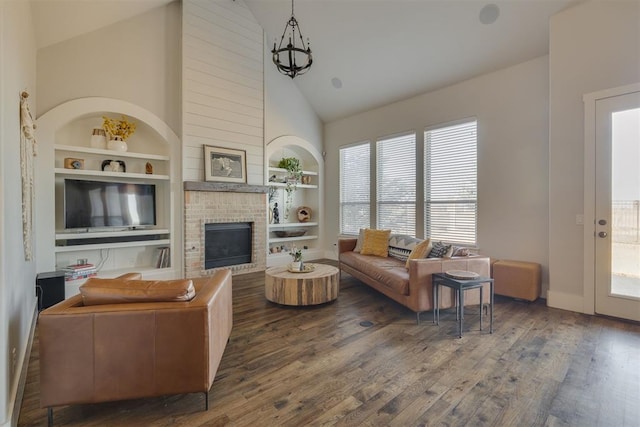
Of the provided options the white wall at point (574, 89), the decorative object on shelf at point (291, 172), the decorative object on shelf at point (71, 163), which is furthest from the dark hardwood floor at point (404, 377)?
the decorative object on shelf at point (291, 172)

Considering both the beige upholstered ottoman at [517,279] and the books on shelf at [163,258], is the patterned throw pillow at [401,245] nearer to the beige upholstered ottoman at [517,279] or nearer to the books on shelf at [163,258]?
the beige upholstered ottoman at [517,279]

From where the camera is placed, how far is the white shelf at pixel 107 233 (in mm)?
4066

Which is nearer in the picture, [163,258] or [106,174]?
[106,174]

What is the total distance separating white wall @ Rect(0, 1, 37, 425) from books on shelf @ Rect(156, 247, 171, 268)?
2307mm

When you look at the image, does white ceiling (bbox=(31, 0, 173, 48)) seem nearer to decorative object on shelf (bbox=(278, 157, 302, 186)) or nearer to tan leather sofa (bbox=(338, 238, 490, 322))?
decorative object on shelf (bbox=(278, 157, 302, 186))

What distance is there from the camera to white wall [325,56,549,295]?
13.5 feet

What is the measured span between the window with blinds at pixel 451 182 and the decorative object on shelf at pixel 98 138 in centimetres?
511

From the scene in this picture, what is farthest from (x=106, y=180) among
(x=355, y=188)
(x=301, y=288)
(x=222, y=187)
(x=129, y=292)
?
(x=355, y=188)

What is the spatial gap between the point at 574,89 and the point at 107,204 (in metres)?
6.24

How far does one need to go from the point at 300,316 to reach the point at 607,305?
343 cm

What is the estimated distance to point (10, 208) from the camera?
6.18 feet

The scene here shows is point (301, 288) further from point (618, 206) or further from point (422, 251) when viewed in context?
point (618, 206)

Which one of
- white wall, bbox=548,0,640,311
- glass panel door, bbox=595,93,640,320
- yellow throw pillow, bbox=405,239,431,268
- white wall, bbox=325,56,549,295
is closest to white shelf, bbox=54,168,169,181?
yellow throw pillow, bbox=405,239,431,268

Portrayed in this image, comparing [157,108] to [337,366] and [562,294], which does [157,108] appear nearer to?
[337,366]
